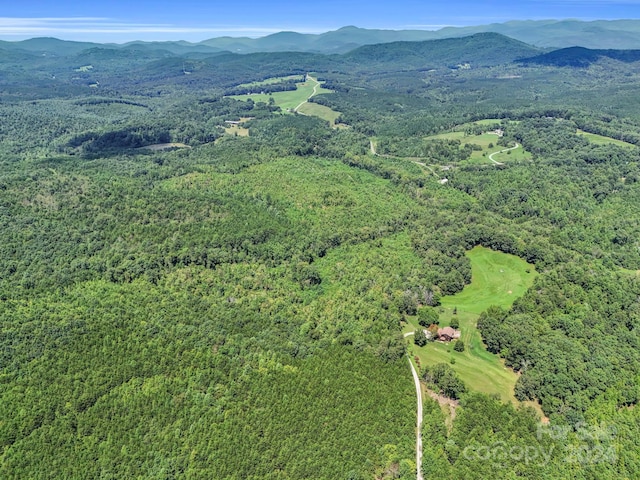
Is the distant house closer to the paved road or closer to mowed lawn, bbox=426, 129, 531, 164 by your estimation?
the paved road

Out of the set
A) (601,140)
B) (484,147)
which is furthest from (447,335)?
(601,140)

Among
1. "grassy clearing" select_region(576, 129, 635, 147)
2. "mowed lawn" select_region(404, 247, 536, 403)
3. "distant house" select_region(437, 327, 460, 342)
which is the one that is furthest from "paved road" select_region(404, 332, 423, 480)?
"grassy clearing" select_region(576, 129, 635, 147)

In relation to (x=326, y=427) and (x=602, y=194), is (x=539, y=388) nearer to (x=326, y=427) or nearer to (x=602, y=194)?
(x=326, y=427)

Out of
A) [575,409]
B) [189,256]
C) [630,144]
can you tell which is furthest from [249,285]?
[630,144]

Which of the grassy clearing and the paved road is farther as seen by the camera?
the grassy clearing

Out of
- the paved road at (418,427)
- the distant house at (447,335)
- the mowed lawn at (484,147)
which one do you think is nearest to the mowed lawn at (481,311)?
the distant house at (447,335)

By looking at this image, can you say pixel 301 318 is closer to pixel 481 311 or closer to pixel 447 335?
pixel 447 335
